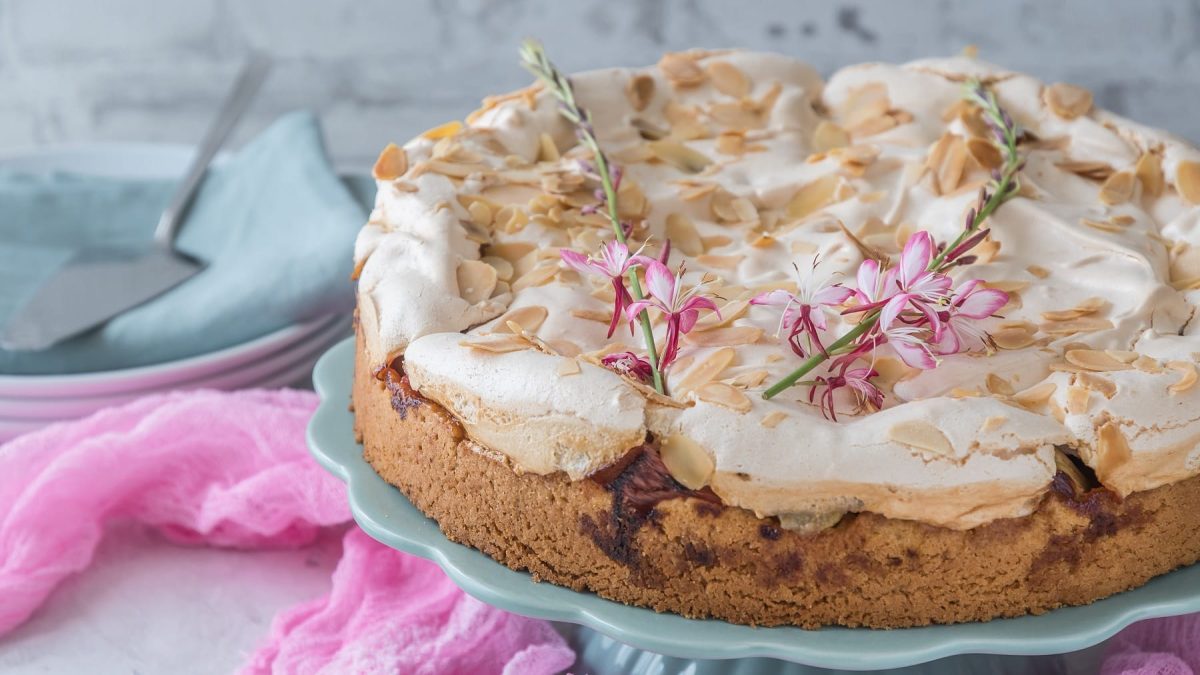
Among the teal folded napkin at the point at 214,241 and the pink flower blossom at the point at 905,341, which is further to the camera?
the teal folded napkin at the point at 214,241

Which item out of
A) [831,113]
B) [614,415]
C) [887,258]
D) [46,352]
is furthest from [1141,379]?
[46,352]

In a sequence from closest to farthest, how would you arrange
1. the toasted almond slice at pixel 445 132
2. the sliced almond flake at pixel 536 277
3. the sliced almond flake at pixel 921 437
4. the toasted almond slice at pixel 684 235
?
the sliced almond flake at pixel 921 437 → the sliced almond flake at pixel 536 277 → the toasted almond slice at pixel 684 235 → the toasted almond slice at pixel 445 132

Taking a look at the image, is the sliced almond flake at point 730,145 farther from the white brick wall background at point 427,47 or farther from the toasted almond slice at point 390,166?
the white brick wall background at point 427,47

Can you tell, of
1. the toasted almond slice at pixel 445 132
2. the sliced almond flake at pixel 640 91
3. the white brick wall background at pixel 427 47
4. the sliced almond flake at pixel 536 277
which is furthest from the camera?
the white brick wall background at pixel 427 47

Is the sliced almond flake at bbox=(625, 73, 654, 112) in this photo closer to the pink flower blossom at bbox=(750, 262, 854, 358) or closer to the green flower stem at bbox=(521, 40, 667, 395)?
the green flower stem at bbox=(521, 40, 667, 395)

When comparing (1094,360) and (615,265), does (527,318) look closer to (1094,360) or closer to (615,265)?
(615,265)

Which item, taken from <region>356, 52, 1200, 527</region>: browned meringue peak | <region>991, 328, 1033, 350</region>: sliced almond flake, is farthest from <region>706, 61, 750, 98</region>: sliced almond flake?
<region>991, 328, 1033, 350</region>: sliced almond flake

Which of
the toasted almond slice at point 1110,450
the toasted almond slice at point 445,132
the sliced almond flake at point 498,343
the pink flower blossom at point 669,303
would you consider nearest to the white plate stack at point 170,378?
the toasted almond slice at point 445,132
